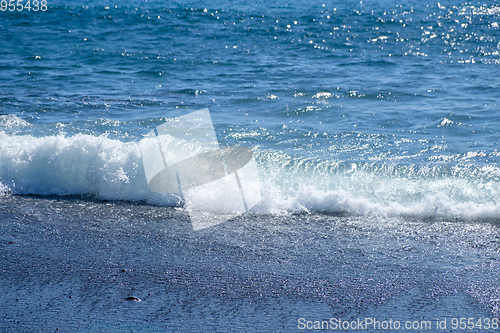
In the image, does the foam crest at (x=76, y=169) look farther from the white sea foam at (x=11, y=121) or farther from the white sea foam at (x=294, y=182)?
the white sea foam at (x=11, y=121)

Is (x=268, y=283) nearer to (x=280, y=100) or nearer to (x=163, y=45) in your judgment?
(x=280, y=100)

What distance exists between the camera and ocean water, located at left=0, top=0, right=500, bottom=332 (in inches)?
134

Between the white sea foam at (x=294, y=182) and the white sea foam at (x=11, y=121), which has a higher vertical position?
the white sea foam at (x=11, y=121)

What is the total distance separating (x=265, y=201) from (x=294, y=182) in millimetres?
850

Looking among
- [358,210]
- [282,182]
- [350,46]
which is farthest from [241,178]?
[350,46]

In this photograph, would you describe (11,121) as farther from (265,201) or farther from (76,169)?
(265,201)

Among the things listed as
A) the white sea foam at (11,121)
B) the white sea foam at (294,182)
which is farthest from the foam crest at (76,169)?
the white sea foam at (11,121)

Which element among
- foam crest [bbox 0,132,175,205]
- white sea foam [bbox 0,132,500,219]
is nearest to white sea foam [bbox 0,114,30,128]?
white sea foam [bbox 0,132,500,219]

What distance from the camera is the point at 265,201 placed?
527 cm

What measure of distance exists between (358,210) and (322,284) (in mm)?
1644

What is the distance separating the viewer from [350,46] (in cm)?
1614

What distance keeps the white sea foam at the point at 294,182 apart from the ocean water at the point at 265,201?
0.07 ft

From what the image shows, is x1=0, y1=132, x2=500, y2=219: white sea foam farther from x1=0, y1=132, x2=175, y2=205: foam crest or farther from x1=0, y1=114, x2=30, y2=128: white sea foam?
x1=0, y1=114, x2=30, y2=128: white sea foam

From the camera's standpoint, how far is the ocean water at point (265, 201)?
339 centimetres
